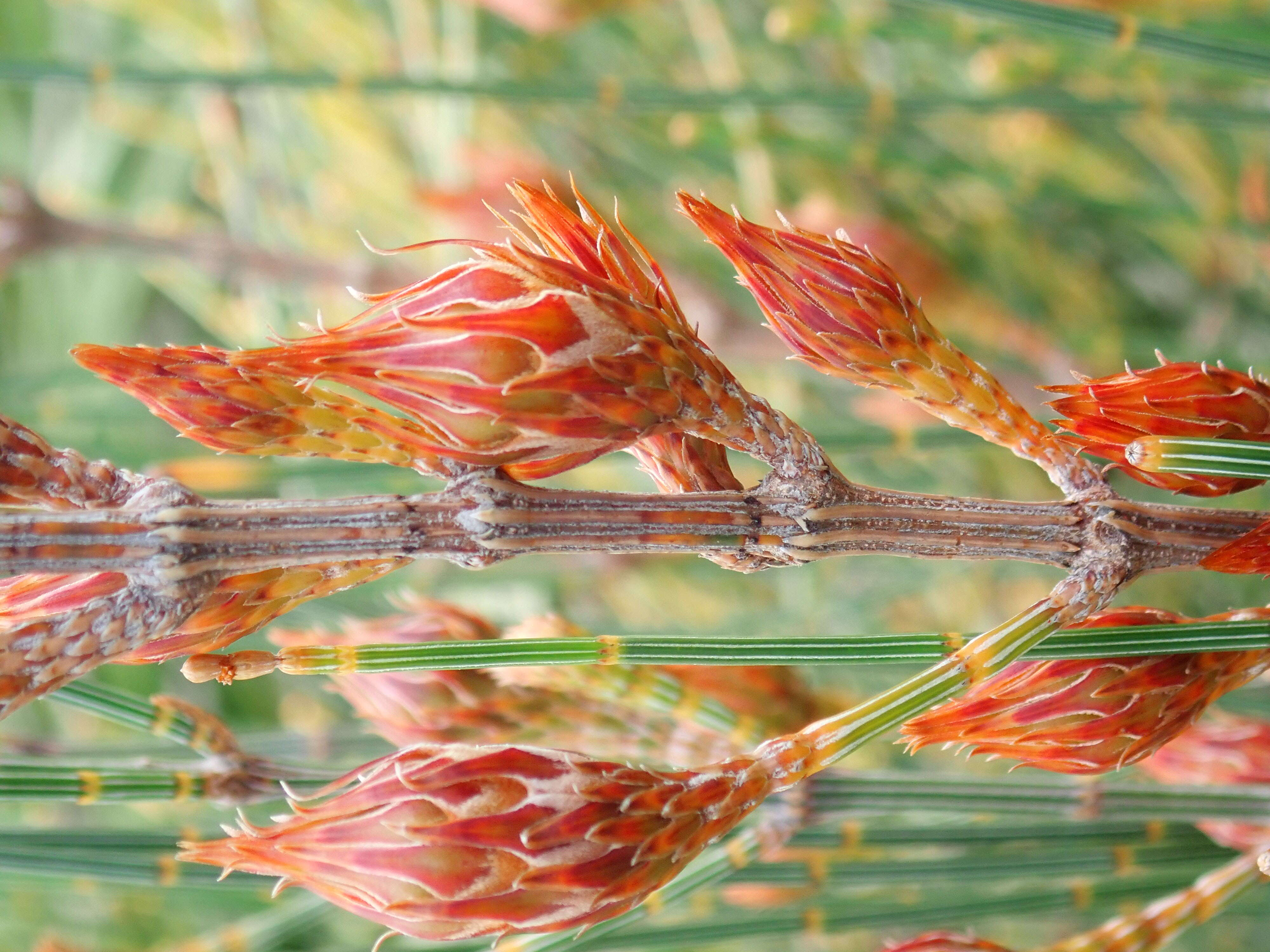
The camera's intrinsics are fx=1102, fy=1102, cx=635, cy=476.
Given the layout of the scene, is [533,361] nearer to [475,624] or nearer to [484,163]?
[475,624]

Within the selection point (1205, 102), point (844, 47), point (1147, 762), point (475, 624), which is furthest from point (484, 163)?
point (1147, 762)

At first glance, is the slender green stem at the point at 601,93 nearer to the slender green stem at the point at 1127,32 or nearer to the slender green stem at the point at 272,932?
the slender green stem at the point at 1127,32

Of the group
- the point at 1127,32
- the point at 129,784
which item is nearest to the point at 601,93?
the point at 1127,32

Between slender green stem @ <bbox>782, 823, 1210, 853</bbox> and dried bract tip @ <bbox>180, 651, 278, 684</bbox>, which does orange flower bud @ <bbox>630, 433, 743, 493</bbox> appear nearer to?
dried bract tip @ <bbox>180, 651, 278, 684</bbox>

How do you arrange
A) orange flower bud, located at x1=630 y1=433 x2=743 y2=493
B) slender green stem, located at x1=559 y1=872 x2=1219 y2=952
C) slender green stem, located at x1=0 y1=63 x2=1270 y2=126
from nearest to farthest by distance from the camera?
1. orange flower bud, located at x1=630 y1=433 x2=743 y2=493
2. slender green stem, located at x1=559 y1=872 x2=1219 y2=952
3. slender green stem, located at x1=0 y1=63 x2=1270 y2=126

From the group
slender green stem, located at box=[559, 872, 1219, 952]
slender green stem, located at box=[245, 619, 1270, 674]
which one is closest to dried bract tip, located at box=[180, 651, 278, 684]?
slender green stem, located at box=[245, 619, 1270, 674]
